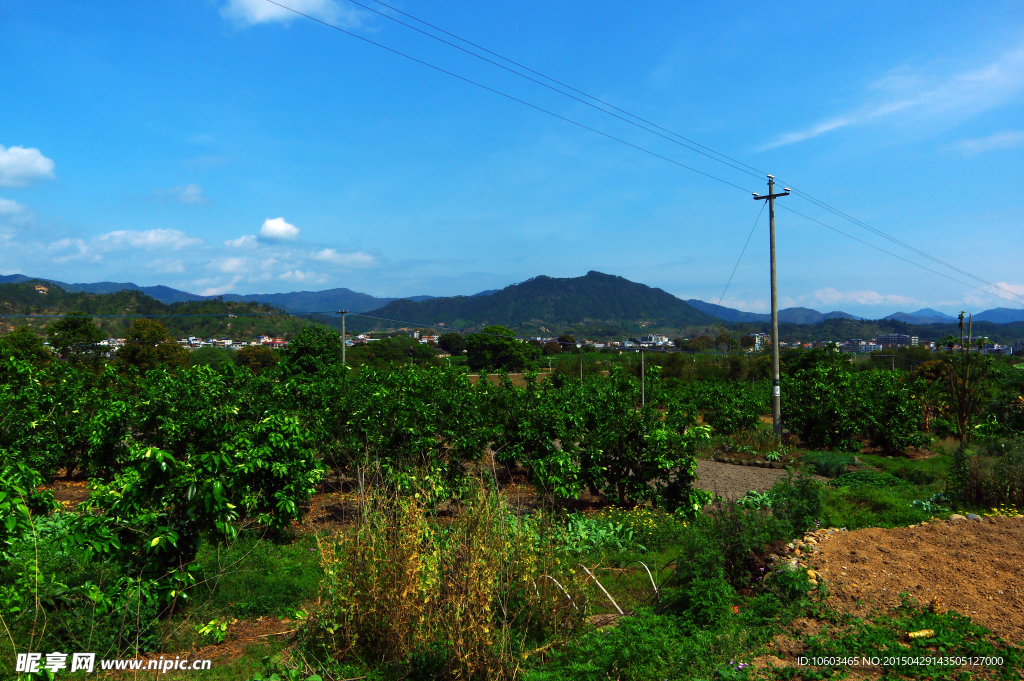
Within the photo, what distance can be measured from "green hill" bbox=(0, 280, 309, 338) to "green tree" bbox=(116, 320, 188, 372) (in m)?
39.1

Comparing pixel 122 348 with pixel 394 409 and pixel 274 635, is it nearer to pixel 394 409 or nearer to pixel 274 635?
pixel 394 409

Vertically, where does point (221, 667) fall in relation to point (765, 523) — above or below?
below

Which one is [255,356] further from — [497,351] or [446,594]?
[446,594]

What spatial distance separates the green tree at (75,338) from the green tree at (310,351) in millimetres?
24955

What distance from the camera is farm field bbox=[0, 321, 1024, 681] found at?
4219 mm

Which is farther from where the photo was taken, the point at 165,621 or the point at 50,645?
the point at 165,621

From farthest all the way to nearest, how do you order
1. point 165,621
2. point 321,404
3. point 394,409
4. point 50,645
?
point 321,404, point 394,409, point 165,621, point 50,645

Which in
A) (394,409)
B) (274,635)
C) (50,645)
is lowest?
(274,635)

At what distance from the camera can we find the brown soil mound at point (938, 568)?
15.9 ft

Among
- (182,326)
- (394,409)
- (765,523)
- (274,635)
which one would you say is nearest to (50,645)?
(274,635)

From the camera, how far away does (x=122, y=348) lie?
3631 cm

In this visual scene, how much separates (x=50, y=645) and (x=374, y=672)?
2469 mm

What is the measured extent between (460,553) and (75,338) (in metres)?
40.3

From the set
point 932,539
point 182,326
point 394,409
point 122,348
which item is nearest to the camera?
point 932,539
